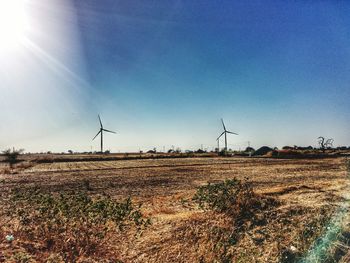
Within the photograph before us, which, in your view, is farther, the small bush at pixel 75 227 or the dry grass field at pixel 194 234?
the small bush at pixel 75 227

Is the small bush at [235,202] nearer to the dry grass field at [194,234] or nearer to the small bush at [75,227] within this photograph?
the dry grass field at [194,234]

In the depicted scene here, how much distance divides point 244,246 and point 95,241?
359cm

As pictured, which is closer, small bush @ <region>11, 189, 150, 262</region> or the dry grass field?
the dry grass field

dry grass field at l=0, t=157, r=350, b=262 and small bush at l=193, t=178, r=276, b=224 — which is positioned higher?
small bush at l=193, t=178, r=276, b=224

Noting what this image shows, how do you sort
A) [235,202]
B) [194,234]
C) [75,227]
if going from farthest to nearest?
[235,202], [75,227], [194,234]

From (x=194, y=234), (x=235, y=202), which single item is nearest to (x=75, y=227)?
(x=194, y=234)

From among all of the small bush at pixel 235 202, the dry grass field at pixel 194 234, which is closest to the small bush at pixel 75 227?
the dry grass field at pixel 194 234

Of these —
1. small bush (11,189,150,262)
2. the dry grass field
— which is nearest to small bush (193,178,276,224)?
the dry grass field

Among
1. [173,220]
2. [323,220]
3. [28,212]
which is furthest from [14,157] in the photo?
[323,220]

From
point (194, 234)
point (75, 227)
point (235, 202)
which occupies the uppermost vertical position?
point (235, 202)

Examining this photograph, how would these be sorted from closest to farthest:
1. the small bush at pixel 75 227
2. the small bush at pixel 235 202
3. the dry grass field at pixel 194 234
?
the dry grass field at pixel 194 234
the small bush at pixel 75 227
the small bush at pixel 235 202

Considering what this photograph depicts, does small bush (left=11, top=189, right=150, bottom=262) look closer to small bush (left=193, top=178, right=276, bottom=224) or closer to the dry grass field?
the dry grass field

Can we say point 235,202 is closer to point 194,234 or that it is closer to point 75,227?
point 194,234

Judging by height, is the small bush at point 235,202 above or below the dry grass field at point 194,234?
above
